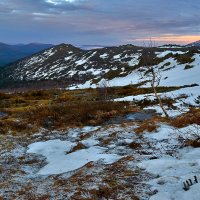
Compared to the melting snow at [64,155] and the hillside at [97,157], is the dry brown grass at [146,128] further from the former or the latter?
the melting snow at [64,155]

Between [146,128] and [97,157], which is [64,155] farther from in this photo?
[146,128]

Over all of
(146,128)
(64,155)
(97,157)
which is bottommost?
(64,155)

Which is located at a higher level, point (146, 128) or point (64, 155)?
point (146, 128)

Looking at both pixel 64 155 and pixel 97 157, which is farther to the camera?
pixel 64 155

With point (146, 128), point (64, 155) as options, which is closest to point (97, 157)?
point (64, 155)

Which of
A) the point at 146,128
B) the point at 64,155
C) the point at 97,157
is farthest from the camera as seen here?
the point at 146,128

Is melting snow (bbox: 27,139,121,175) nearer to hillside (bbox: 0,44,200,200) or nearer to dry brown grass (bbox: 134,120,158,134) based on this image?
hillside (bbox: 0,44,200,200)

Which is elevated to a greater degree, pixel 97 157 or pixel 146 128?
pixel 146 128

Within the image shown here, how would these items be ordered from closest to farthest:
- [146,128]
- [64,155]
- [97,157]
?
[97,157]
[64,155]
[146,128]

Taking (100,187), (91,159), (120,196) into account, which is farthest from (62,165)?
(120,196)

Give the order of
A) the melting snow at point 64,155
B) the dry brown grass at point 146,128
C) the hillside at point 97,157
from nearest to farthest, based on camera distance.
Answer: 1. the hillside at point 97,157
2. the melting snow at point 64,155
3. the dry brown grass at point 146,128

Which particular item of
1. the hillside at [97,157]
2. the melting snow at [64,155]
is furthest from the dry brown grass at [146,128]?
the melting snow at [64,155]

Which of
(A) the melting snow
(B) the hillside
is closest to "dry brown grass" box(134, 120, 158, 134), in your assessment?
(B) the hillside

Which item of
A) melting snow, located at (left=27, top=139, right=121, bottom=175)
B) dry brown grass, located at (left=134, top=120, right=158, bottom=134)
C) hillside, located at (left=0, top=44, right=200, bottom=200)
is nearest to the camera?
hillside, located at (left=0, top=44, right=200, bottom=200)
